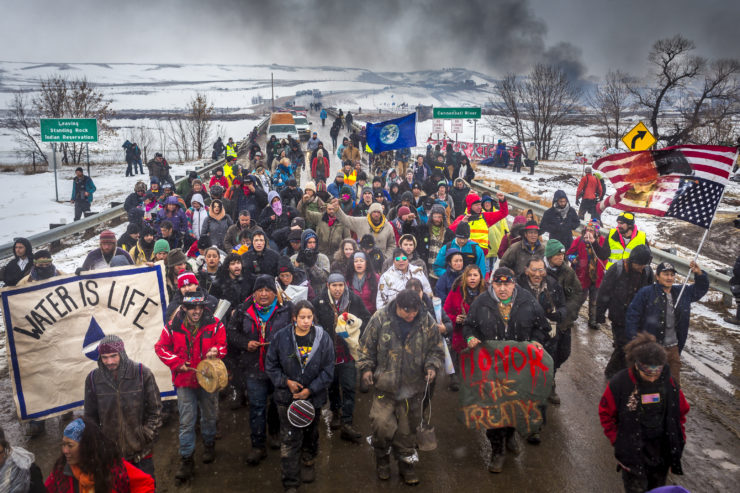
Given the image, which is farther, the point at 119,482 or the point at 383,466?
the point at 383,466

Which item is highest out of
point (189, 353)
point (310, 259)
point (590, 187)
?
point (590, 187)

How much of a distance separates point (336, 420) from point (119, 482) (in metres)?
2.92

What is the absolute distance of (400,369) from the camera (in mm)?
4613

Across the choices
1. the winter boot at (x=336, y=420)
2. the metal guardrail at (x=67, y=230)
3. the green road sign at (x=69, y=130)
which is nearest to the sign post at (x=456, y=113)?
the metal guardrail at (x=67, y=230)

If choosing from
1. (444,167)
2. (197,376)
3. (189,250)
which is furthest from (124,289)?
(444,167)

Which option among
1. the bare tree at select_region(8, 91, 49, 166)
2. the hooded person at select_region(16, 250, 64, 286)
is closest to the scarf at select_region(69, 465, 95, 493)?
the hooded person at select_region(16, 250, 64, 286)

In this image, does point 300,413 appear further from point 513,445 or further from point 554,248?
point 554,248

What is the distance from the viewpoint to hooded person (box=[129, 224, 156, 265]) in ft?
25.3

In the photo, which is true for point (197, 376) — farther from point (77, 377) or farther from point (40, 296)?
point (40, 296)

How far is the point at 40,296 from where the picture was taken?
5449 mm

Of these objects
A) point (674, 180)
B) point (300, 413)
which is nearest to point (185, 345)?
point (300, 413)

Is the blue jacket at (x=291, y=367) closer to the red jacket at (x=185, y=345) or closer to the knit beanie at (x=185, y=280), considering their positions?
the red jacket at (x=185, y=345)

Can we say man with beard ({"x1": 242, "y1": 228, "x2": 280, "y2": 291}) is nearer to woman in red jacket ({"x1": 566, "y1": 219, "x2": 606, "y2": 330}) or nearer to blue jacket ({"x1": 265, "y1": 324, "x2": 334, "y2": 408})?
blue jacket ({"x1": 265, "y1": 324, "x2": 334, "y2": 408})

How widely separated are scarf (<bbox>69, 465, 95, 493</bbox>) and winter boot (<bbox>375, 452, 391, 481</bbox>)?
253 cm
